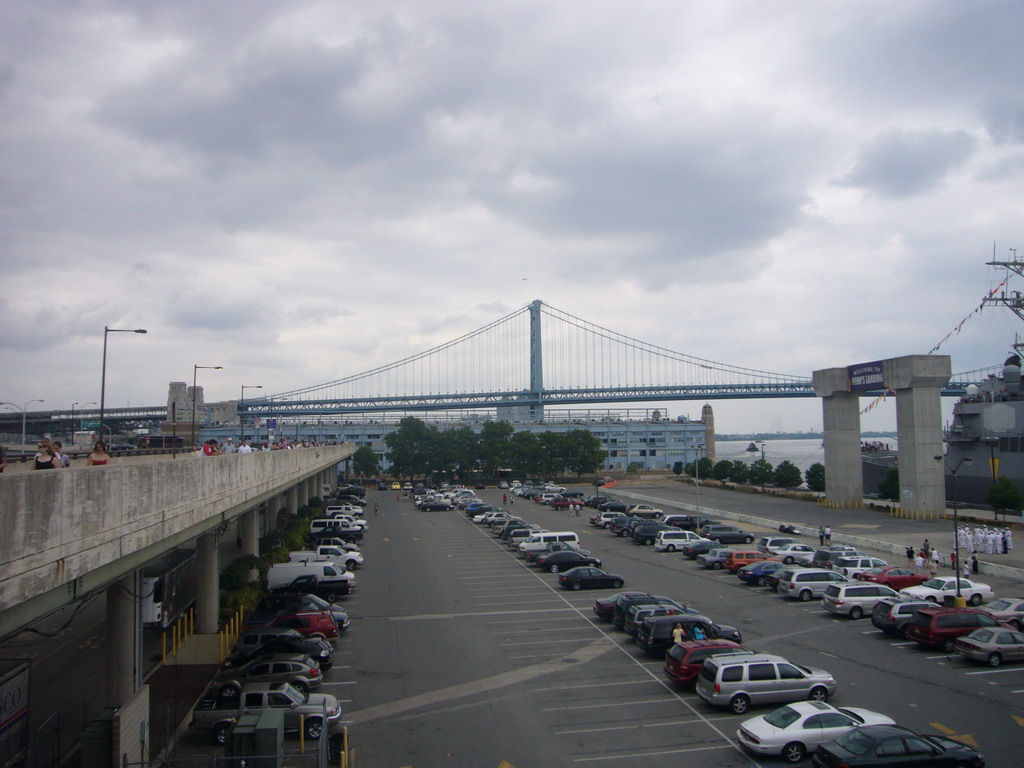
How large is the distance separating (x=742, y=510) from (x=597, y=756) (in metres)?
43.1

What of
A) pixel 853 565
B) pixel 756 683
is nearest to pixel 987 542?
pixel 853 565

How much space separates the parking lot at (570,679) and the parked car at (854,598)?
0.38 meters

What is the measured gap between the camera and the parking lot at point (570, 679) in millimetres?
A: 13047

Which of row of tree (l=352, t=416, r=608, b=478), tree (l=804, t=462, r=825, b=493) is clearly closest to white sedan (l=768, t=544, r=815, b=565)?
tree (l=804, t=462, r=825, b=493)

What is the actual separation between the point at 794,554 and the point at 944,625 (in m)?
13.3

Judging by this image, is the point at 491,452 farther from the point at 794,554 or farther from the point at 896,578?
the point at 896,578

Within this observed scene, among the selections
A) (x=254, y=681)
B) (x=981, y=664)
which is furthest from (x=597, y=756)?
(x=981, y=664)

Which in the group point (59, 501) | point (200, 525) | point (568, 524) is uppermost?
point (59, 501)

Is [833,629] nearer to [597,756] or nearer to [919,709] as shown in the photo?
[919,709]

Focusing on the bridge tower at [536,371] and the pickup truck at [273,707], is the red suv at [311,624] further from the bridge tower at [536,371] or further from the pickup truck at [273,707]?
the bridge tower at [536,371]

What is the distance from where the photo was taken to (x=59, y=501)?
8.41 meters

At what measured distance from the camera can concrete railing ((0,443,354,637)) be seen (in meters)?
7.52

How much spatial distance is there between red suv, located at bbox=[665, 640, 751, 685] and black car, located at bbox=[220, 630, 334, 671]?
802cm

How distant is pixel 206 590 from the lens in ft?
68.6
